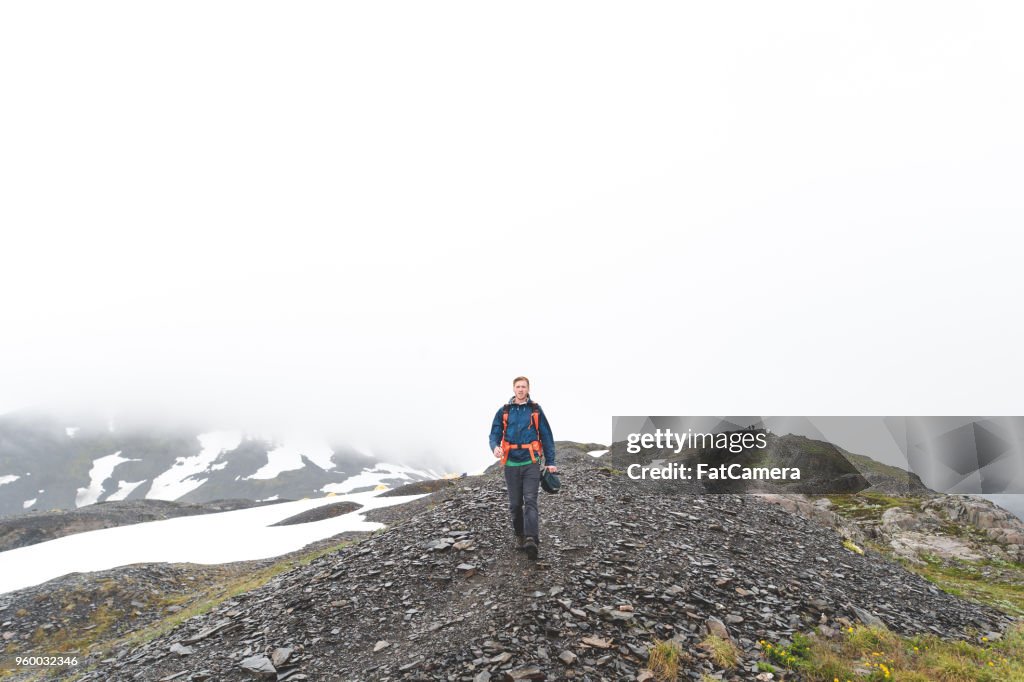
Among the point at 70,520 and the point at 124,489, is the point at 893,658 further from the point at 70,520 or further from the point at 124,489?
the point at 124,489

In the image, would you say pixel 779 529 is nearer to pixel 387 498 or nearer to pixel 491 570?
pixel 491 570

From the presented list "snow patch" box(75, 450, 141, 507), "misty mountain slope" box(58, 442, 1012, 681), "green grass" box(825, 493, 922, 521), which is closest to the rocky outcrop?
"green grass" box(825, 493, 922, 521)

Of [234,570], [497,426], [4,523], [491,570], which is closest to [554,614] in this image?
[491,570]

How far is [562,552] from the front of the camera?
11992 mm

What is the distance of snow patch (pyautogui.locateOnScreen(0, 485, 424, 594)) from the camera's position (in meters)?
26.4

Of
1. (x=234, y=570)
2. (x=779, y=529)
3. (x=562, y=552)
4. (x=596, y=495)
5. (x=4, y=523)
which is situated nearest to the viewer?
(x=562, y=552)

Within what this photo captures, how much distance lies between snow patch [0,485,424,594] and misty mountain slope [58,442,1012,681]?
14465 mm

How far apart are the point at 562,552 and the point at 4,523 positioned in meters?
80.2

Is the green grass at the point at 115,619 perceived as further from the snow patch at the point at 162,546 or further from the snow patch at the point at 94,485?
the snow patch at the point at 94,485

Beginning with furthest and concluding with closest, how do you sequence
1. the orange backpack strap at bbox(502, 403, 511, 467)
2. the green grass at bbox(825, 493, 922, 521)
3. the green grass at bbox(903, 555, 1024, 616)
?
the green grass at bbox(825, 493, 922, 521), the green grass at bbox(903, 555, 1024, 616), the orange backpack strap at bbox(502, 403, 511, 467)

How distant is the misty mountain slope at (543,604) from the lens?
28.4 feet

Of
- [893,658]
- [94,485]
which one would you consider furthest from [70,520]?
[94,485]

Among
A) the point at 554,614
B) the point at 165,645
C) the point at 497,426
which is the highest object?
the point at 497,426

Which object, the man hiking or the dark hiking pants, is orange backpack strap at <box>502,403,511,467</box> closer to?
the man hiking
